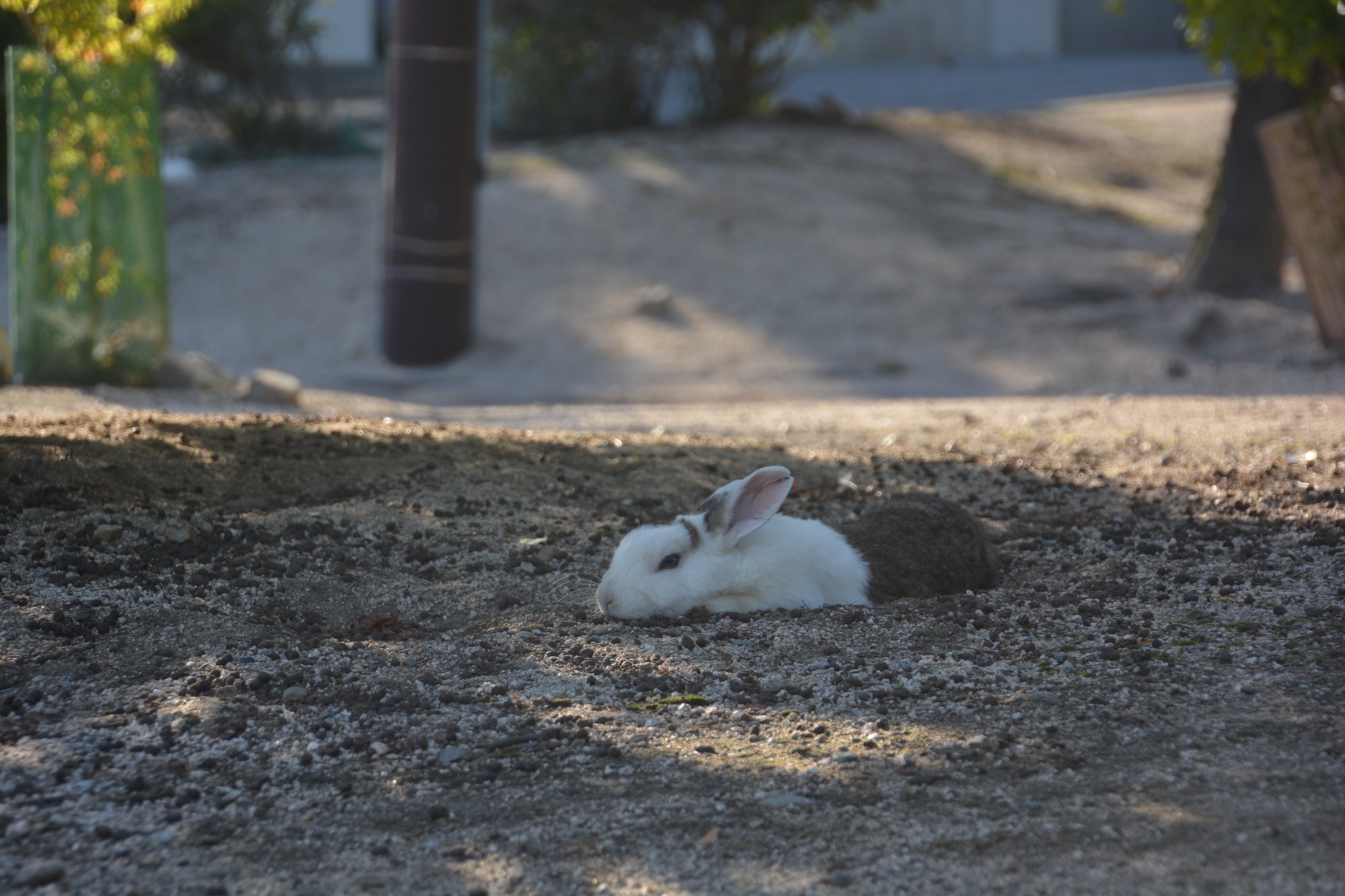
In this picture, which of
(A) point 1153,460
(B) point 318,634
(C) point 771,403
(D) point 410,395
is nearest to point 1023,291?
(C) point 771,403

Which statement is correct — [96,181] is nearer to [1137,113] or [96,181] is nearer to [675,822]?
[675,822]

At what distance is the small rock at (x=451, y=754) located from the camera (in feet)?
11.2

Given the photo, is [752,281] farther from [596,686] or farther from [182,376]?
[596,686]

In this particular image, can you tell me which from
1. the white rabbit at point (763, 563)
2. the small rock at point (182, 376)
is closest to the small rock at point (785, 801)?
the white rabbit at point (763, 563)

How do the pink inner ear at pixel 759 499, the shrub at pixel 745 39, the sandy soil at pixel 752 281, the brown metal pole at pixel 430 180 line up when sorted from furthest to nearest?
the shrub at pixel 745 39 < the sandy soil at pixel 752 281 < the brown metal pole at pixel 430 180 < the pink inner ear at pixel 759 499

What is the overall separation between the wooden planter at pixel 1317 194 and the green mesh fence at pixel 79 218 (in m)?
8.51

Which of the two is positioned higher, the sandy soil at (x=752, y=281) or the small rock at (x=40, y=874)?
the sandy soil at (x=752, y=281)

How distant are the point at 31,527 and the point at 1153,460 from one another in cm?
508

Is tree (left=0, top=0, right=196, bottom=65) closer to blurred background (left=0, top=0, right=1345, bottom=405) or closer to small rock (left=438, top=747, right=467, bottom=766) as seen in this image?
blurred background (left=0, top=0, right=1345, bottom=405)

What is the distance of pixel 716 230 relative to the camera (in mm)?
14914

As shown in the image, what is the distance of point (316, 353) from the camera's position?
41.6 ft

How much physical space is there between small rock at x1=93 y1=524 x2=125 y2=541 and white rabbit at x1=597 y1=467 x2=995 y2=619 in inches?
72.7

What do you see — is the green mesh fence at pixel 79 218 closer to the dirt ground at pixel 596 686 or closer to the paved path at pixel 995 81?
the dirt ground at pixel 596 686

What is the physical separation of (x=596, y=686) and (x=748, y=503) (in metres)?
0.94
